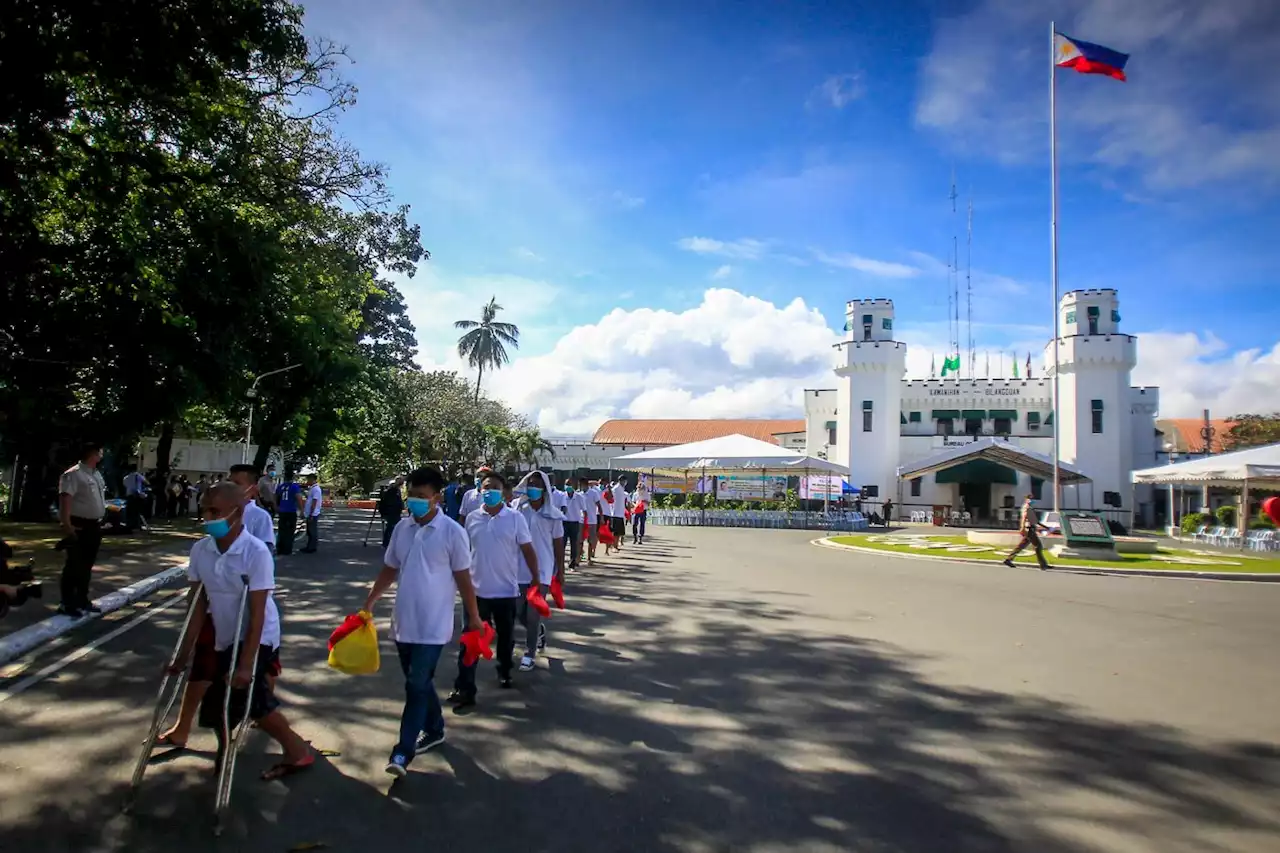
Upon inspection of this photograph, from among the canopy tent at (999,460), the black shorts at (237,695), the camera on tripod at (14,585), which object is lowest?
the black shorts at (237,695)

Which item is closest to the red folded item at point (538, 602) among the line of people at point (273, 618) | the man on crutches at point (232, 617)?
the line of people at point (273, 618)

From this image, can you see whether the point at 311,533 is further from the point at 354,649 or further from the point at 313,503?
the point at 354,649

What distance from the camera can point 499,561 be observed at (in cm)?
638

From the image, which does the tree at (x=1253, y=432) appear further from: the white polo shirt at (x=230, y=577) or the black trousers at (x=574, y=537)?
the white polo shirt at (x=230, y=577)

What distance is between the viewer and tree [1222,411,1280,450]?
5191cm

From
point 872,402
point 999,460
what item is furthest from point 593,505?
point 872,402

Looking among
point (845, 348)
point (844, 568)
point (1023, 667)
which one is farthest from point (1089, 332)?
point (1023, 667)

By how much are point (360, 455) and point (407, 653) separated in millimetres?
44838

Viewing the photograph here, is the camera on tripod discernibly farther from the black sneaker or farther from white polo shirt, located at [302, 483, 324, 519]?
white polo shirt, located at [302, 483, 324, 519]

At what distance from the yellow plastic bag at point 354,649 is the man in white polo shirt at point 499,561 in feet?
5.23

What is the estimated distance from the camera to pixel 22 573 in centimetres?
511

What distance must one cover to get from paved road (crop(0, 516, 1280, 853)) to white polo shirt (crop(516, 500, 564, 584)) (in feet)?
2.77

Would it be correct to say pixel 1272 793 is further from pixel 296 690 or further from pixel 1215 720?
pixel 296 690

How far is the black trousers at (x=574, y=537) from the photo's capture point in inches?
595
